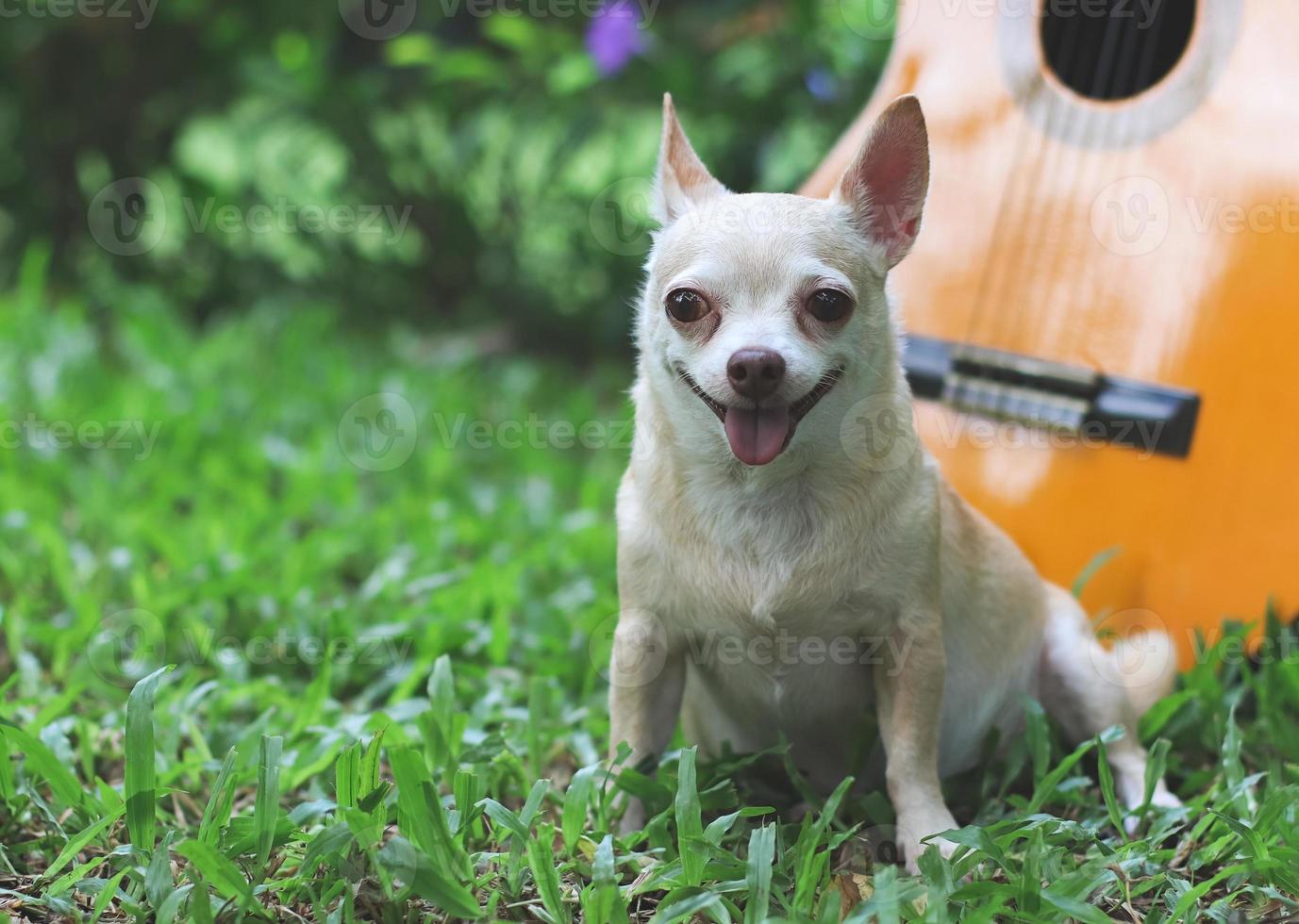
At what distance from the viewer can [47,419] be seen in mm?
3752

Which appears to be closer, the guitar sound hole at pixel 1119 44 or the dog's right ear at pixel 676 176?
the dog's right ear at pixel 676 176

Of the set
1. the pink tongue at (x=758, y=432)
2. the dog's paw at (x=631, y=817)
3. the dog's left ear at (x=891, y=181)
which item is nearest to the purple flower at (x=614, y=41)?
the dog's left ear at (x=891, y=181)

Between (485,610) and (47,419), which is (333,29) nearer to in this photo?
(47,419)

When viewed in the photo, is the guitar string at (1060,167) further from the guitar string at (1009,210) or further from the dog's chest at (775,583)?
the dog's chest at (775,583)

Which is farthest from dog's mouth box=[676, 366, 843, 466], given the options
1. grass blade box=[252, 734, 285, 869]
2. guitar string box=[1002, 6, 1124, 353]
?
guitar string box=[1002, 6, 1124, 353]

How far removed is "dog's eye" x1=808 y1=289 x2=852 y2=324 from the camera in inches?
72.3

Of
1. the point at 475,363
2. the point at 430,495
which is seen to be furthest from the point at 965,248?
the point at 475,363

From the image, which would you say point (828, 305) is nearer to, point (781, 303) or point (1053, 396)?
point (781, 303)

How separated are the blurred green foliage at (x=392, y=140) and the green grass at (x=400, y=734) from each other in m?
1.05

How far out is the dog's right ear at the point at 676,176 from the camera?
207cm

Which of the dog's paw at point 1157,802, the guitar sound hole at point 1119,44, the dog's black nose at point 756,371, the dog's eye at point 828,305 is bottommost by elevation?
the dog's paw at point 1157,802

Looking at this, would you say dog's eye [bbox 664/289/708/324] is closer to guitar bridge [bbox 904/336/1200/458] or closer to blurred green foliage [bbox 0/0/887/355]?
guitar bridge [bbox 904/336/1200/458]

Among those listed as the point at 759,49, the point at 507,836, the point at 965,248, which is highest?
the point at 759,49

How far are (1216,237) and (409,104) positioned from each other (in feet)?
10.2
